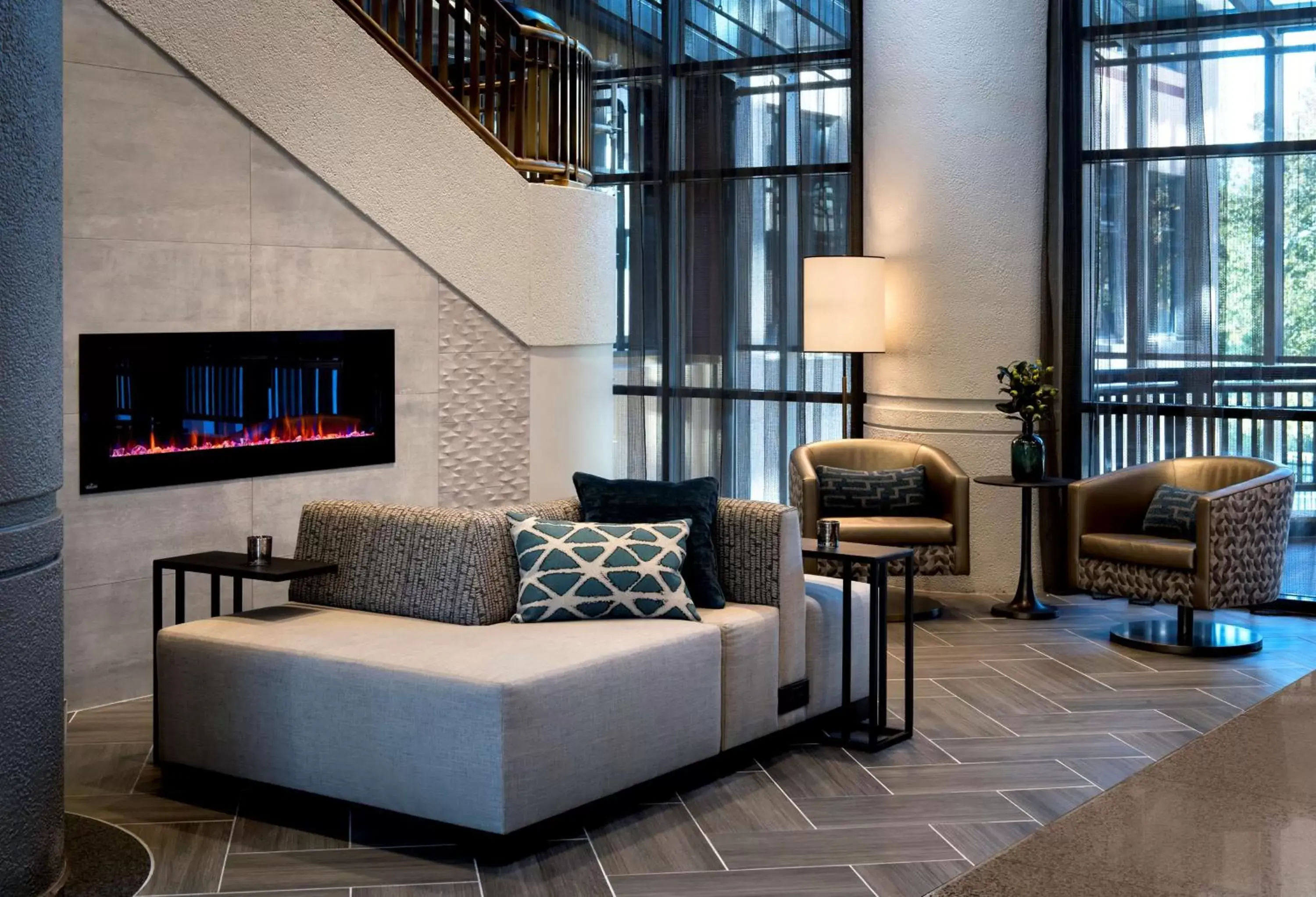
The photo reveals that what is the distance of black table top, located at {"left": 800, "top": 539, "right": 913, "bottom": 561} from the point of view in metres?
4.76

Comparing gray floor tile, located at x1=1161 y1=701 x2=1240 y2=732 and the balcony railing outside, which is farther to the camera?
the balcony railing outside

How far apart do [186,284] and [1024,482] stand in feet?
12.9

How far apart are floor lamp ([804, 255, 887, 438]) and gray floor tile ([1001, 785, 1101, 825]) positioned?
3.65 m

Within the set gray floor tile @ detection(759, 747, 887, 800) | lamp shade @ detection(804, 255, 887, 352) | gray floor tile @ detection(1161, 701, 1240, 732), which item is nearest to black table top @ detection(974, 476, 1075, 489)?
lamp shade @ detection(804, 255, 887, 352)

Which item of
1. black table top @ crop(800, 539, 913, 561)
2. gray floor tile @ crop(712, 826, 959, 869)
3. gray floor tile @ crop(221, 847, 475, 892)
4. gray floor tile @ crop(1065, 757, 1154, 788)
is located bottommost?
gray floor tile @ crop(712, 826, 959, 869)

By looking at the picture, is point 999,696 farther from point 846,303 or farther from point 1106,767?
point 846,303

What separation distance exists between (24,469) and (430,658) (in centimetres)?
120

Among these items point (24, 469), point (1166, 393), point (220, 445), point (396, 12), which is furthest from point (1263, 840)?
point (1166, 393)

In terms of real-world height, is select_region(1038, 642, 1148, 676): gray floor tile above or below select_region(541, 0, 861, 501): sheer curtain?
below

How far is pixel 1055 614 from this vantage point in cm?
727

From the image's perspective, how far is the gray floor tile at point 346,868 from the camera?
11.9 ft

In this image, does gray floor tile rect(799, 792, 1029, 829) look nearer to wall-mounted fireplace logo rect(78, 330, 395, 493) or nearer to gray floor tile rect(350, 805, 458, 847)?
gray floor tile rect(350, 805, 458, 847)

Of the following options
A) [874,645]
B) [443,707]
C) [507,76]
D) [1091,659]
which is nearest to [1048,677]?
[1091,659]

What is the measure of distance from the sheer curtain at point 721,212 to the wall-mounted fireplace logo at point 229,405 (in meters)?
2.84
